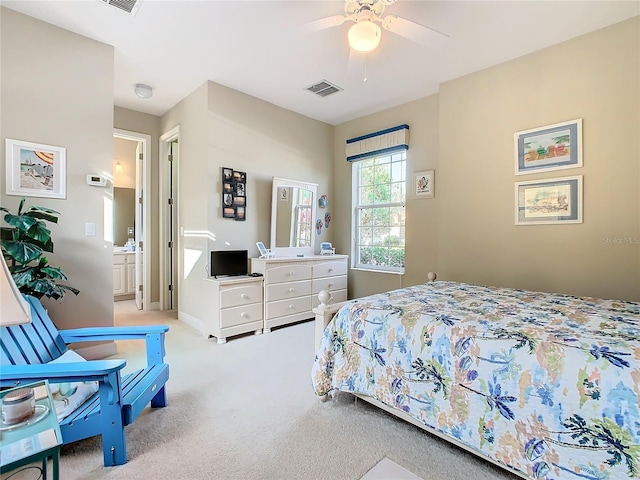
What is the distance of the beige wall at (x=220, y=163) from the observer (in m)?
3.69

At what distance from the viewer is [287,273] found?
12.8ft

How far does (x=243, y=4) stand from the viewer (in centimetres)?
238

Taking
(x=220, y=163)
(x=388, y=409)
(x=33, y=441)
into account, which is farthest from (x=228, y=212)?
(x=33, y=441)

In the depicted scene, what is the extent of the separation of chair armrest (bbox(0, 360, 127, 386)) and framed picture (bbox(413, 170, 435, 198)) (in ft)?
11.6

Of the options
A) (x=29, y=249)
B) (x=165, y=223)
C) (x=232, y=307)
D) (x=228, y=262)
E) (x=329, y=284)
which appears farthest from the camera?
(x=165, y=223)

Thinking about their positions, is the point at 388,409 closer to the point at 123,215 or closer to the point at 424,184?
the point at 424,184

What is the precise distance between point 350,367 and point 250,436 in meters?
0.69

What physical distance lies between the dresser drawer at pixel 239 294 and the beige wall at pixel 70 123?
104 centimetres

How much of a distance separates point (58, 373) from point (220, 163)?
271 cm

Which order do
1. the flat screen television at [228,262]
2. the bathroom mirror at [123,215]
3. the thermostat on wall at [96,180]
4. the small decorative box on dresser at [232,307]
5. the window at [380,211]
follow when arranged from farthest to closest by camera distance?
the bathroom mirror at [123,215] < the window at [380,211] < the flat screen television at [228,262] < the small decorative box on dresser at [232,307] < the thermostat on wall at [96,180]

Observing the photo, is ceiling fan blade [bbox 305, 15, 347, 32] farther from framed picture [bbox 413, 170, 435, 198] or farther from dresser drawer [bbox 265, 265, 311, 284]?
dresser drawer [bbox 265, 265, 311, 284]

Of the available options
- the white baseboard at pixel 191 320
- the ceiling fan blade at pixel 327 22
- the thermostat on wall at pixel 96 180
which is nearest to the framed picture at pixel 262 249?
the white baseboard at pixel 191 320

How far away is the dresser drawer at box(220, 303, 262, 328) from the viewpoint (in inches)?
134

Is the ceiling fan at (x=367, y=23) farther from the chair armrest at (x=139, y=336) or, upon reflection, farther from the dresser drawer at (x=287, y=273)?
the dresser drawer at (x=287, y=273)
